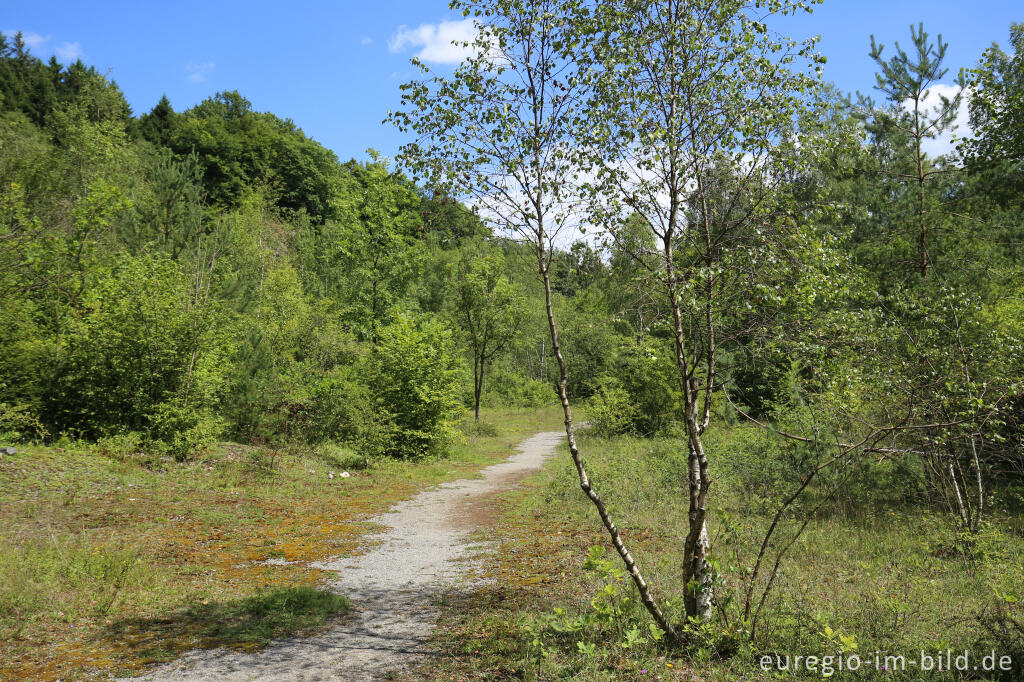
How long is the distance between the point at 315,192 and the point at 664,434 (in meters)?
44.3

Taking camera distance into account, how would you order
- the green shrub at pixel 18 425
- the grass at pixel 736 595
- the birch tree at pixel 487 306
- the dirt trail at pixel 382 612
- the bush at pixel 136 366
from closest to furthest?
the grass at pixel 736 595 < the dirt trail at pixel 382 612 < the green shrub at pixel 18 425 < the bush at pixel 136 366 < the birch tree at pixel 487 306

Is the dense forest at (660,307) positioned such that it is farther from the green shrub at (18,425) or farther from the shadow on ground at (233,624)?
the shadow on ground at (233,624)

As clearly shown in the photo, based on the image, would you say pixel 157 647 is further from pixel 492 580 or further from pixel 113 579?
pixel 492 580

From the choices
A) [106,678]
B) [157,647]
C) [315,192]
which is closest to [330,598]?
[157,647]

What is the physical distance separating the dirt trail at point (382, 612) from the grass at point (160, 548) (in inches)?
13.7

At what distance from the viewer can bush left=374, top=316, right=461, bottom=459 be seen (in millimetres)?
17594

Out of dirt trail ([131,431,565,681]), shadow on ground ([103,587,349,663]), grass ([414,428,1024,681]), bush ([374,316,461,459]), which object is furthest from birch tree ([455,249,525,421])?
shadow on ground ([103,587,349,663])

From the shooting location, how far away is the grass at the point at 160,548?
5168mm

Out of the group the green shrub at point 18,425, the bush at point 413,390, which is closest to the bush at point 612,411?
the bush at point 413,390

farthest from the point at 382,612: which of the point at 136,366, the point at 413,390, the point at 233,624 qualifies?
the point at 413,390

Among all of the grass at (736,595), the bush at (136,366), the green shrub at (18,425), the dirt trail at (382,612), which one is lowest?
the dirt trail at (382,612)

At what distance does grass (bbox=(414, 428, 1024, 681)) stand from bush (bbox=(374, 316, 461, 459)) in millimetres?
7403

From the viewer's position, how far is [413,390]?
1770cm

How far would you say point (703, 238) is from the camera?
552cm
